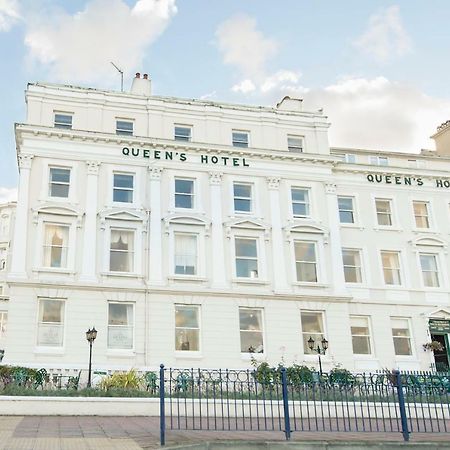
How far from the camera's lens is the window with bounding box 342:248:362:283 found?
29578 millimetres

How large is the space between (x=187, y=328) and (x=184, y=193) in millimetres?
7013

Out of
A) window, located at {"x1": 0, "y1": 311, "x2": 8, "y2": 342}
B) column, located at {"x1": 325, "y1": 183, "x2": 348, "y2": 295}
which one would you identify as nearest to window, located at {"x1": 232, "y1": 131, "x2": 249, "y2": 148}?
column, located at {"x1": 325, "y1": 183, "x2": 348, "y2": 295}

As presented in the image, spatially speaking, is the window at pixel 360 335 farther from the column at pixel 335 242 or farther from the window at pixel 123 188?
the window at pixel 123 188

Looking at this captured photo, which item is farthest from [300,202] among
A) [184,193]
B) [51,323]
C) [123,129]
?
[51,323]

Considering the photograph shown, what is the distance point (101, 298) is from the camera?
25125 millimetres

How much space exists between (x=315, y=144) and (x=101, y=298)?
583 inches

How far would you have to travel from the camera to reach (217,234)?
27672 mm

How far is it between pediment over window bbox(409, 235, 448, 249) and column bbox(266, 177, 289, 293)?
7.98 meters

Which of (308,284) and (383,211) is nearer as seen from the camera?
(308,284)

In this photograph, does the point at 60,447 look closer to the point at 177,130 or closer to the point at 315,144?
the point at 177,130

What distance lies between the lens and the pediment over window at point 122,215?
26391mm

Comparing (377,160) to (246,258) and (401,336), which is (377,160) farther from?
(246,258)

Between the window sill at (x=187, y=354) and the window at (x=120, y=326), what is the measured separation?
2.19m

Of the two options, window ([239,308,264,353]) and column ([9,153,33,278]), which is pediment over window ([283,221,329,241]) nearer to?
window ([239,308,264,353])
